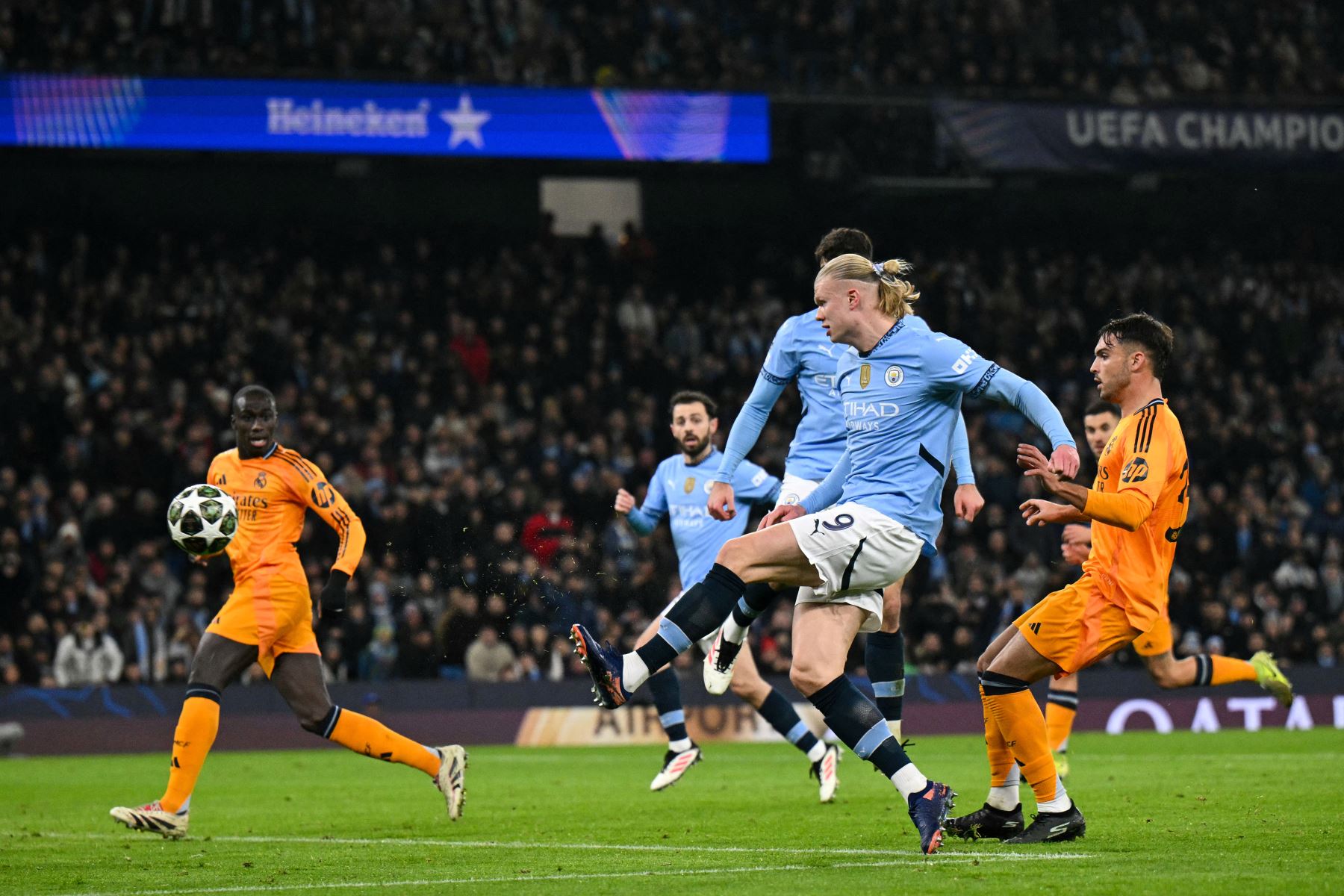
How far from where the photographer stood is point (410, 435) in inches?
846

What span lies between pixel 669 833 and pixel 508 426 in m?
14.7

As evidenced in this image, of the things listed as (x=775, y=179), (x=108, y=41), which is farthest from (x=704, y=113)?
(x=108, y=41)

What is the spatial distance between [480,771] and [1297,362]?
17862 mm

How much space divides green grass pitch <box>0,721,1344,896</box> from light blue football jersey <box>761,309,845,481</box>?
76.8 inches

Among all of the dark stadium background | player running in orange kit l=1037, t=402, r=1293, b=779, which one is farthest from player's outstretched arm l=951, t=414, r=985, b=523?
the dark stadium background

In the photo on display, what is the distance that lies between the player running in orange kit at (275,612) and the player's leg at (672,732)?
2.22m

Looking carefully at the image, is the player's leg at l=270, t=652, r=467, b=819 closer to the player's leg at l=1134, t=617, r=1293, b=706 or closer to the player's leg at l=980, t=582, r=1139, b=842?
the player's leg at l=980, t=582, r=1139, b=842

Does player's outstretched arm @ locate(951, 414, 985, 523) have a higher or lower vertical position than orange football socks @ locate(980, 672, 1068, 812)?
higher

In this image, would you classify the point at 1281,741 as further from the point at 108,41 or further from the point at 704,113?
the point at 108,41

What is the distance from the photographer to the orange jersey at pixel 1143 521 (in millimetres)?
7297

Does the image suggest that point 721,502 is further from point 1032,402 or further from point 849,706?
point 1032,402

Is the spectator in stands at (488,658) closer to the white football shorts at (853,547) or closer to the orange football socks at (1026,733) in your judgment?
the orange football socks at (1026,733)

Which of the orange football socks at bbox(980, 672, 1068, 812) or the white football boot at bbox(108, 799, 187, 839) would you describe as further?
the white football boot at bbox(108, 799, 187, 839)

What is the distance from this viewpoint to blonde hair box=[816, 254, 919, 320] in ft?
23.6
